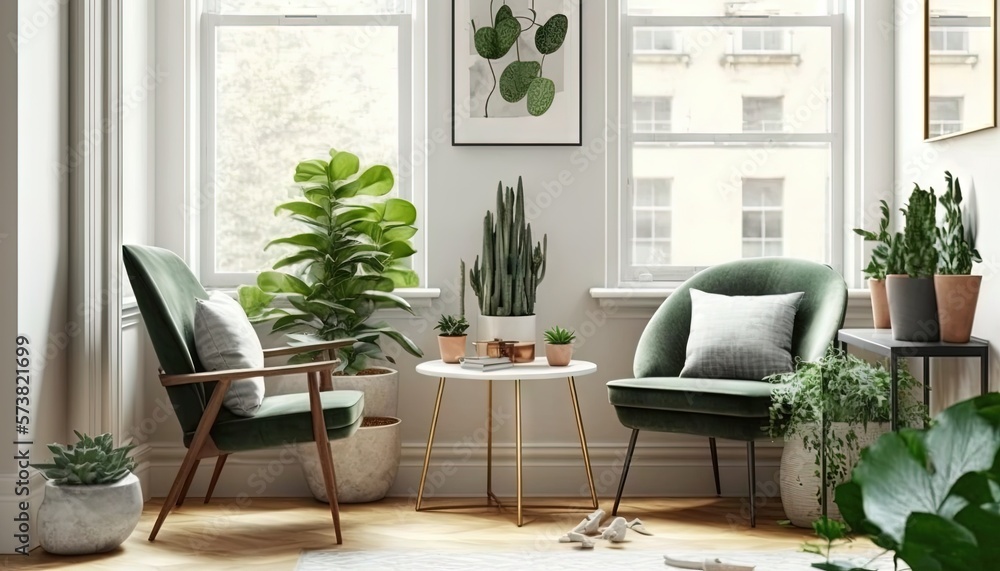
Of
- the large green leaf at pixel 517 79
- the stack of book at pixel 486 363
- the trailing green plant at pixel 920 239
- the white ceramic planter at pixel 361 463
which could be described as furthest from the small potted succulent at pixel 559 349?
the trailing green plant at pixel 920 239

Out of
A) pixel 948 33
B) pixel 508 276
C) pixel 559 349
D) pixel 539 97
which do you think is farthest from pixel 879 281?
pixel 539 97

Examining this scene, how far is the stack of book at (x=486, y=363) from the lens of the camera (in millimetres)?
3279

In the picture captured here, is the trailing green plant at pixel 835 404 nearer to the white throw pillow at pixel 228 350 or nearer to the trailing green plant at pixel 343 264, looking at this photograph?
the trailing green plant at pixel 343 264

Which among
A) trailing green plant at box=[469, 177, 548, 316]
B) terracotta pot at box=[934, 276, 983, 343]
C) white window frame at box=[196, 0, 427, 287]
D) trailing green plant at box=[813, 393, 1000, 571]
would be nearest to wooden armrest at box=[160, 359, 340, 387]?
trailing green plant at box=[469, 177, 548, 316]

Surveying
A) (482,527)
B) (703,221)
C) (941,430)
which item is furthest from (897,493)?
(703,221)

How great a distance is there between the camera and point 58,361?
3154mm

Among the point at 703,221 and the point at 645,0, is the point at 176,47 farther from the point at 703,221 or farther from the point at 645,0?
the point at 703,221

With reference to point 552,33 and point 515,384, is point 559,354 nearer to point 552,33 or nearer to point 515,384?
point 515,384

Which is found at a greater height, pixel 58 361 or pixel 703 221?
pixel 703 221

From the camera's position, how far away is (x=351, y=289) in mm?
3646

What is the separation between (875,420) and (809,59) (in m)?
1.68

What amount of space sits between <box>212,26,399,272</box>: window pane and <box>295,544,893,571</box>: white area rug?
1628 mm

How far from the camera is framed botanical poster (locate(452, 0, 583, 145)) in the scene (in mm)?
3824

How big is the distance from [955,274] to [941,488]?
9.79 feet
